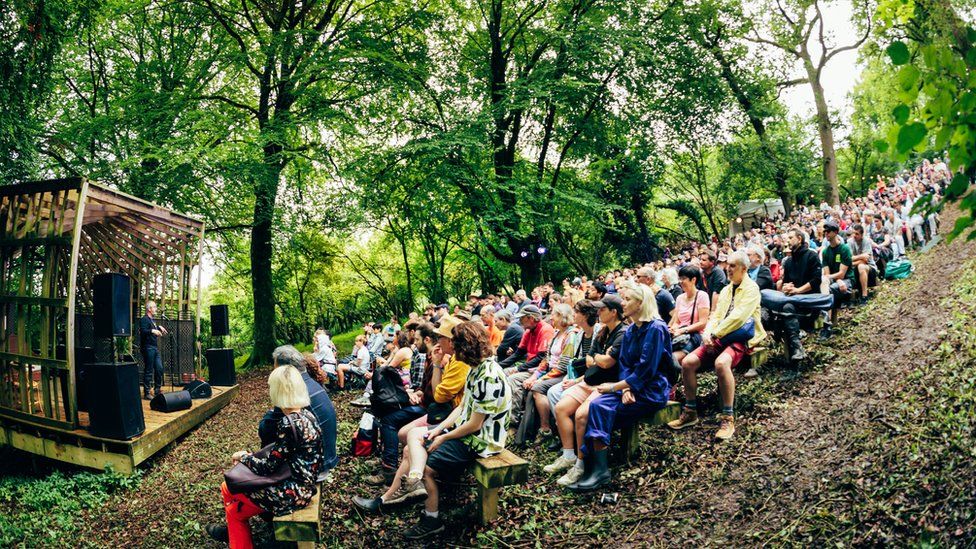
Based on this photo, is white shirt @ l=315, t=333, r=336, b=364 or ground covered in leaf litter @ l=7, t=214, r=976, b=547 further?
white shirt @ l=315, t=333, r=336, b=364

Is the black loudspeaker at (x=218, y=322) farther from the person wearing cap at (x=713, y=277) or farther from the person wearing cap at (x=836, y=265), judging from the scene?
the person wearing cap at (x=836, y=265)

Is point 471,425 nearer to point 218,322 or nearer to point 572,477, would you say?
point 572,477

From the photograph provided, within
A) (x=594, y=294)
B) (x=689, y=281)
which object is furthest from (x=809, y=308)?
(x=594, y=294)

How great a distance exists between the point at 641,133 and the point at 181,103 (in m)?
13.9

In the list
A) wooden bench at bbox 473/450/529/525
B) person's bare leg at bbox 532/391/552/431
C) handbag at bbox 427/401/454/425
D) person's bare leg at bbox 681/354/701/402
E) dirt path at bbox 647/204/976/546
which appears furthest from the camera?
person's bare leg at bbox 532/391/552/431

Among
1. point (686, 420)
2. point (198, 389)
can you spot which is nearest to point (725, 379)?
point (686, 420)

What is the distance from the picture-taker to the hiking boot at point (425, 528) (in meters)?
4.03

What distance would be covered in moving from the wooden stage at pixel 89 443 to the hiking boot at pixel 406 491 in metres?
4.11

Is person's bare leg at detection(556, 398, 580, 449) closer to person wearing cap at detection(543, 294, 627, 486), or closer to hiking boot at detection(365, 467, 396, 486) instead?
person wearing cap at detection(543, 294, 627, 486)

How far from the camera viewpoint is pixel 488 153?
14508mm

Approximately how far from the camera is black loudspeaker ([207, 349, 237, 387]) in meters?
11.4

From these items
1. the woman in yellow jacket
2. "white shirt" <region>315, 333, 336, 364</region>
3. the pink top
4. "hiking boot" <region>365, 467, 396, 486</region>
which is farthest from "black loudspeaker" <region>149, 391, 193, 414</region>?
the pink top

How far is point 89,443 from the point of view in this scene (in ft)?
22.2

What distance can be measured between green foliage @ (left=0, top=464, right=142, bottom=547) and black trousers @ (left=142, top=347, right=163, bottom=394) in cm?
288
